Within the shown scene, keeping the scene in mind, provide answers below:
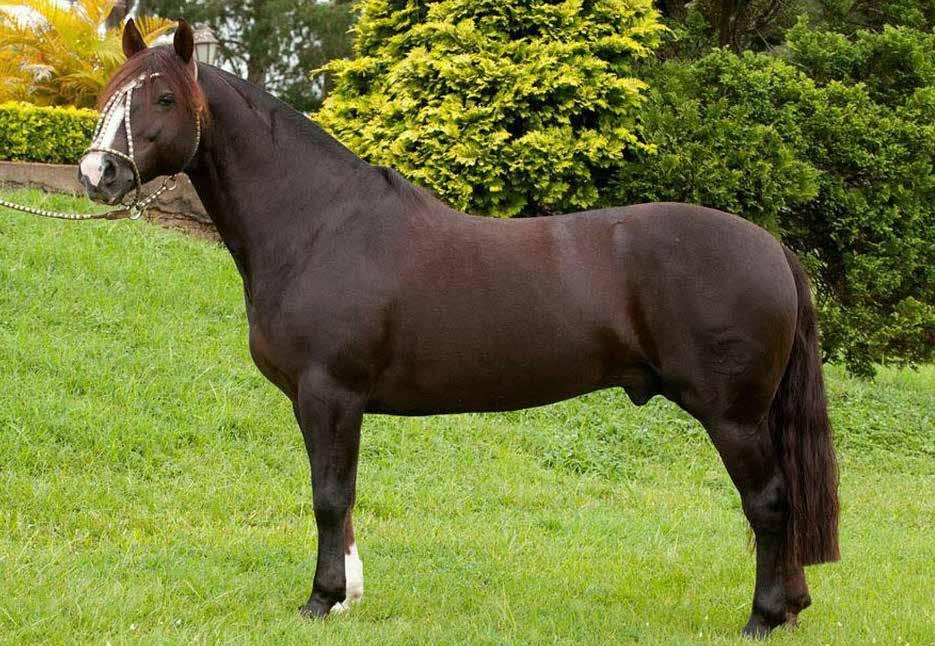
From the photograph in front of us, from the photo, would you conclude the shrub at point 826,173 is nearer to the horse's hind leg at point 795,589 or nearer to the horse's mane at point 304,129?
the horse's mane at point 304,129

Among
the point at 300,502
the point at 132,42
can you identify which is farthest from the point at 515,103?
the point at 132,42

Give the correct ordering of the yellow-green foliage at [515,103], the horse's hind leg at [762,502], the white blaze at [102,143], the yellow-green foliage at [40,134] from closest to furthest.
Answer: the white blaze at [102,143] → the horse's hind leg at [762,502] → the yellow-green foliage at [515,103] → the yellow-green foliage at [40,134]

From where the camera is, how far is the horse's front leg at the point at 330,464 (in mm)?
3982

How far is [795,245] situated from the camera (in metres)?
9.74

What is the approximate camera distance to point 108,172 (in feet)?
12.4

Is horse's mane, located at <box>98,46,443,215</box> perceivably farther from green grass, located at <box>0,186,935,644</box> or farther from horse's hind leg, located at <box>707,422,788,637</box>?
green grass, located at <box>0,186,935,644</box>

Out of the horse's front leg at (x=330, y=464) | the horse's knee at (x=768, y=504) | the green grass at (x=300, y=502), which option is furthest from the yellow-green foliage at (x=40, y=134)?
the horse's knee at (x=768, y=504)

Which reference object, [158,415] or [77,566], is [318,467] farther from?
[158,415]

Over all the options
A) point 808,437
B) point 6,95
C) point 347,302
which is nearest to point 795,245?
point 808,437

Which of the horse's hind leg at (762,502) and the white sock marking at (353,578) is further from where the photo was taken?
the white sock marking at (353,578)

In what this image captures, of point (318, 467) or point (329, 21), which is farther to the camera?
point (329, 21)

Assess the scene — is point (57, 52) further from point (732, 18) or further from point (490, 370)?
point (490, 370)

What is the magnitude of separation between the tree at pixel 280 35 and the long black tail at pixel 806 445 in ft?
50.4

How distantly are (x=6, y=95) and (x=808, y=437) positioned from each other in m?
11.8
